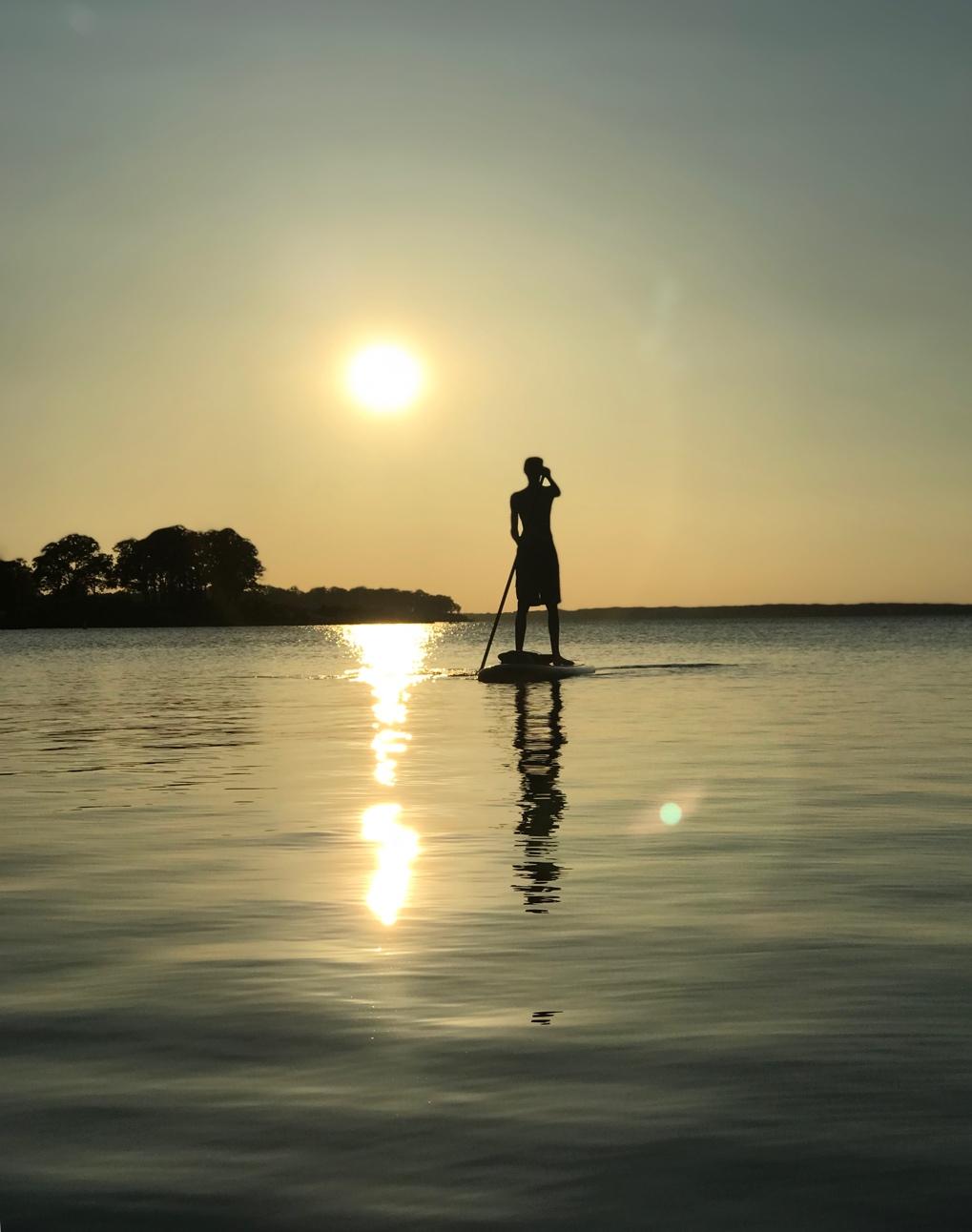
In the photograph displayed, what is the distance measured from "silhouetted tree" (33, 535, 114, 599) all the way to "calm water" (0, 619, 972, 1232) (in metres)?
169

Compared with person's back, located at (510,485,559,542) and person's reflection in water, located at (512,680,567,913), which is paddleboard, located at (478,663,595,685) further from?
person's reflection in water, located at (512,680,567,913)

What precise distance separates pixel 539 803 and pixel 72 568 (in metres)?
173

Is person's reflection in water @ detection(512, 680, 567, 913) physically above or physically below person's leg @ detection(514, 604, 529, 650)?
below

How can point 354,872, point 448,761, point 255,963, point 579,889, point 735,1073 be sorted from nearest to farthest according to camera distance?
point 735,1073, point 255,963, point 579,889, point 354,872, point 448,761

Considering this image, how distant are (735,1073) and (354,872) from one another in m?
4.12

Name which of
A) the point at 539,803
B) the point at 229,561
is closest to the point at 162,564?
the point at 229,561

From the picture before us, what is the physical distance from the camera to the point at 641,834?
9.78 meters

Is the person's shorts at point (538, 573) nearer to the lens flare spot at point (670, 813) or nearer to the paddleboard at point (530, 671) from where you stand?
the paddleboard at point (530, 671)

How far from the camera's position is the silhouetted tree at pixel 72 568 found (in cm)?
17625

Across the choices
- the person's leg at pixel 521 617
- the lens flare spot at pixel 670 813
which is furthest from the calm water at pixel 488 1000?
the person's leg at pixel 521 617

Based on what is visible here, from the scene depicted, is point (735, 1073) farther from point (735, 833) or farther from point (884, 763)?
point (884, 763)

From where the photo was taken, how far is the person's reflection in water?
315 inches

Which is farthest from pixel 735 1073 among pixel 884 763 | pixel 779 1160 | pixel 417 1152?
pixel 884 763

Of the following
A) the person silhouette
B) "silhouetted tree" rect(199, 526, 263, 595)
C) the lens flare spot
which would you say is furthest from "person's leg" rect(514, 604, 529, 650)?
"silhouetted tree" rect(199, 526, 263, 595)
